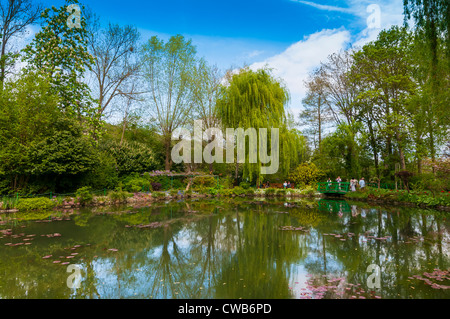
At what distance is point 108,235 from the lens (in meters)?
7.10

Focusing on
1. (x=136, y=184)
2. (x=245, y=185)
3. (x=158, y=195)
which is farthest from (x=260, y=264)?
(x=245, y=185)

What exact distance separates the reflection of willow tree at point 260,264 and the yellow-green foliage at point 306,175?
1375 cm

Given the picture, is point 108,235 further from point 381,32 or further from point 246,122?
point 381,32

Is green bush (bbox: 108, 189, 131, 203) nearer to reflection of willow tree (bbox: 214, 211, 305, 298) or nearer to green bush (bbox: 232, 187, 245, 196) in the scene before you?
green bush (bbox: 232, 187, 245, 196)

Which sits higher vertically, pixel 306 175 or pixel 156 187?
pixel 306 175

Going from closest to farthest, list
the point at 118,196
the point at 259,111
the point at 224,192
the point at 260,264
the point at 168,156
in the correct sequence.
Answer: the point at 260,264 → the point at 118,196 → the point at 259,111 → the point at 224,192 → the point at 168,156

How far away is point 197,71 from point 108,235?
19.4 meters

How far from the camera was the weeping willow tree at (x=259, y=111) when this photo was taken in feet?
57.5

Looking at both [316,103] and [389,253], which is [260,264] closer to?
[389,253]

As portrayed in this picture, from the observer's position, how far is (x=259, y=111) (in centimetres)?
1758

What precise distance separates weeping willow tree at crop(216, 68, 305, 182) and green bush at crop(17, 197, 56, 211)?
11420 mm

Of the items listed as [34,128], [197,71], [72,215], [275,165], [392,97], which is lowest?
[72,215]

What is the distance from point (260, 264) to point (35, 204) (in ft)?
36.4
